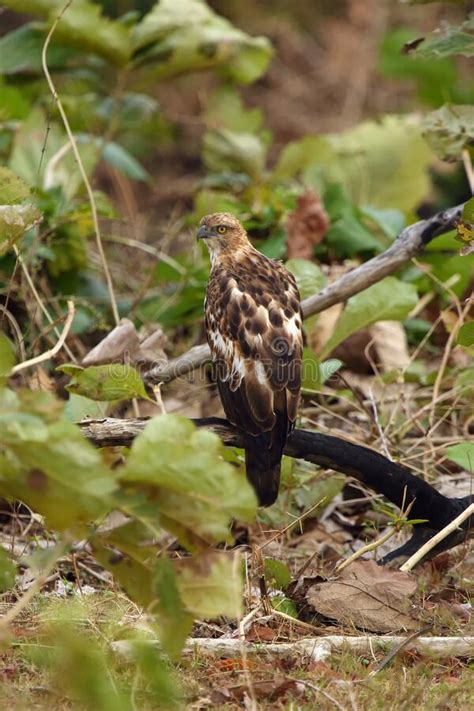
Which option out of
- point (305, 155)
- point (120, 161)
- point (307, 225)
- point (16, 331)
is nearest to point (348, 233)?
point (307, 225)

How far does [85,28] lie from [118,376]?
3.14 m

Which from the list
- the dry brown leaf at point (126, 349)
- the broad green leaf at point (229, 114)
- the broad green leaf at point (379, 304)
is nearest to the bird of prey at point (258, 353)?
the dry brown leaf at point (126, 349)

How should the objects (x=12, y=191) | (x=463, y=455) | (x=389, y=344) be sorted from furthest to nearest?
(x=389, y=344), (x=463, y=455), (x=12, y=191)

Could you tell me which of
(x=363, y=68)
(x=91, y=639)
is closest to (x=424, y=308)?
(x=91, y=639)

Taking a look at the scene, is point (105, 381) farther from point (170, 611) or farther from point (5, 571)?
point (170, 611)

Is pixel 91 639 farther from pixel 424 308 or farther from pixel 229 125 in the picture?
pixel 229 125

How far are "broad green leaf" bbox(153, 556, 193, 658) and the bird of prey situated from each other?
107 centimetres

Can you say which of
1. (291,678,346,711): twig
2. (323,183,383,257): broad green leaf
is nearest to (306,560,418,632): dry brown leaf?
(291,678,346,711): twig

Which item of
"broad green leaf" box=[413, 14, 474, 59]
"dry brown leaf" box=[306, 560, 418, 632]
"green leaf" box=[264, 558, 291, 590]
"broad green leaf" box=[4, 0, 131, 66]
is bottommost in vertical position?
"dry brown leaf" box=[306, 560, 418, 632]

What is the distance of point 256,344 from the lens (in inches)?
161

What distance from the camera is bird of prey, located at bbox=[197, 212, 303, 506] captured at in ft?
12.9

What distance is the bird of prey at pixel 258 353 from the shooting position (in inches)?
154

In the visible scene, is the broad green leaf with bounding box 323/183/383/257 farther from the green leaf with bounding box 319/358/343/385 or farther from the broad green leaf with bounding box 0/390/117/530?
the broad green leaf with bounding box 0/390/117/530

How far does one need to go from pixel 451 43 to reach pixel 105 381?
2.13m
